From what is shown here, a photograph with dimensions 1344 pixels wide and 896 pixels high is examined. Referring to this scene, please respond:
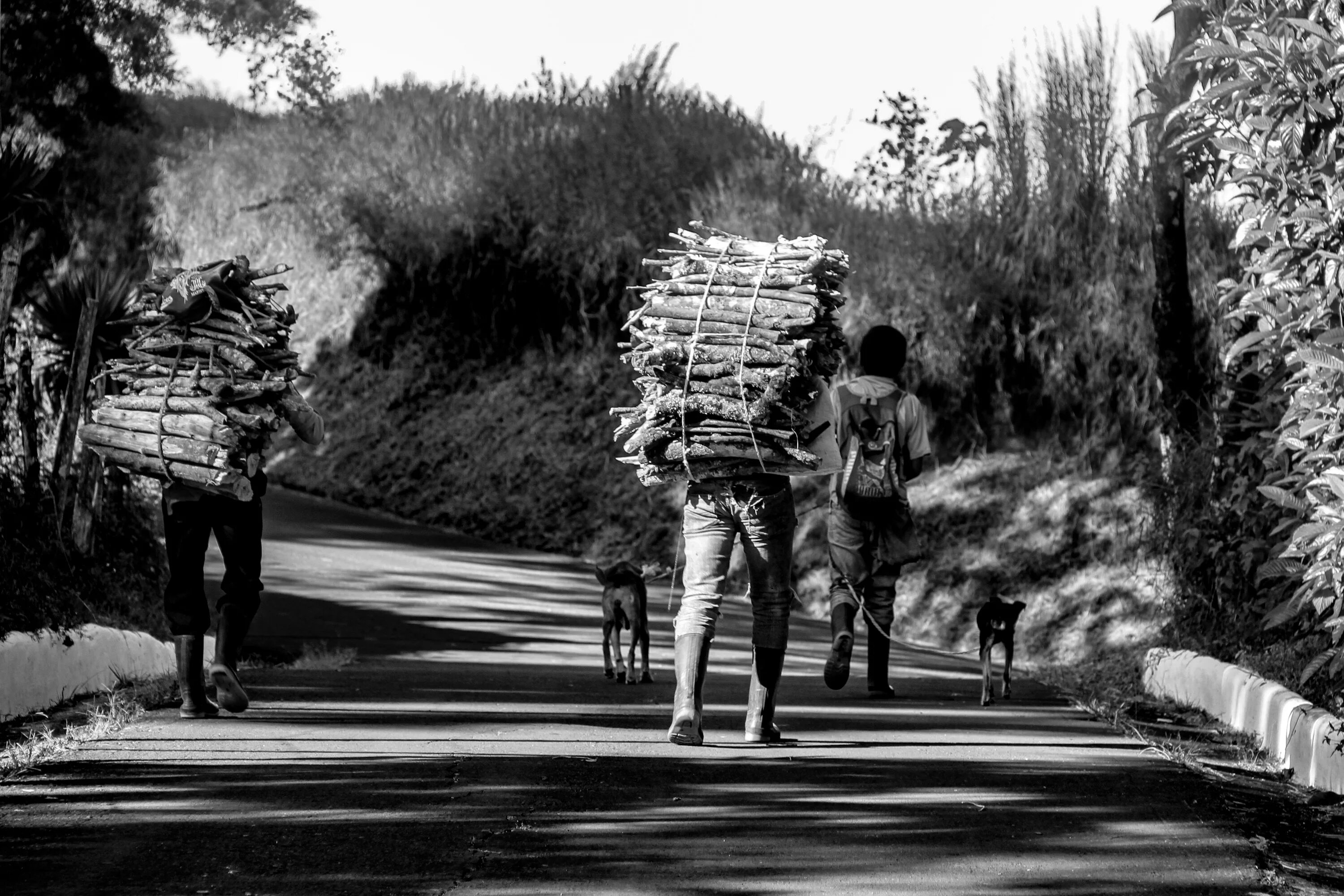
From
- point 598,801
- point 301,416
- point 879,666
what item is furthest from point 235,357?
point 879,666

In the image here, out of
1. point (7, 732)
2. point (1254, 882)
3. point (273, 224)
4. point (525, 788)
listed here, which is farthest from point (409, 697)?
point (273, 224)

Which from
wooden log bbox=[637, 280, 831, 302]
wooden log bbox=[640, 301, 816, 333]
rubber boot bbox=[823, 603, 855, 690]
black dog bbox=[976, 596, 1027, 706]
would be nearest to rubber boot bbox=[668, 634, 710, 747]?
wooden log bbox=[640, 301, 816, 333]

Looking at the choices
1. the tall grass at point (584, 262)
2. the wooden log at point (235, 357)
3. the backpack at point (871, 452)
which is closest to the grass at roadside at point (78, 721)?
the wooden log at point (235, 357)

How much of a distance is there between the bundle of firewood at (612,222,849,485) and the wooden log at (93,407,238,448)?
1.84 m

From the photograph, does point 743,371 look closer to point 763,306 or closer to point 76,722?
point 763,306

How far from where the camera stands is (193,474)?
25.6 feet

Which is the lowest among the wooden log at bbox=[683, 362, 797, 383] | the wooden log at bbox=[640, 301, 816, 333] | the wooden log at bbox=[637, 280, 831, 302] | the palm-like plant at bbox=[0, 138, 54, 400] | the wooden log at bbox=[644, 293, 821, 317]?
the wooden log at bbox=[683, 362, 797, 383]

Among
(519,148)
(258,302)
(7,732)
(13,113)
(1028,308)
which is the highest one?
(519,148)

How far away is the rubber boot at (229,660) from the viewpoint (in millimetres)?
7980

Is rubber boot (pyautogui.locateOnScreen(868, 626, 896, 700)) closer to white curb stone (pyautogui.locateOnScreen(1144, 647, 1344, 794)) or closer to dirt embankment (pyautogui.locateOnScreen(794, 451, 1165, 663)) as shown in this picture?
white curb stone (pyautogui.locateOnScreen(1144, 647, 1344, 794))

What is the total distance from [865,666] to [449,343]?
14218 mm

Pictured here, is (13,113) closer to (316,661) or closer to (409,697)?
(316,661)

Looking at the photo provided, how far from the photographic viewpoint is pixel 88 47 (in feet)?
56.0

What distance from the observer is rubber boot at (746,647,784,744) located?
24.8 feet
